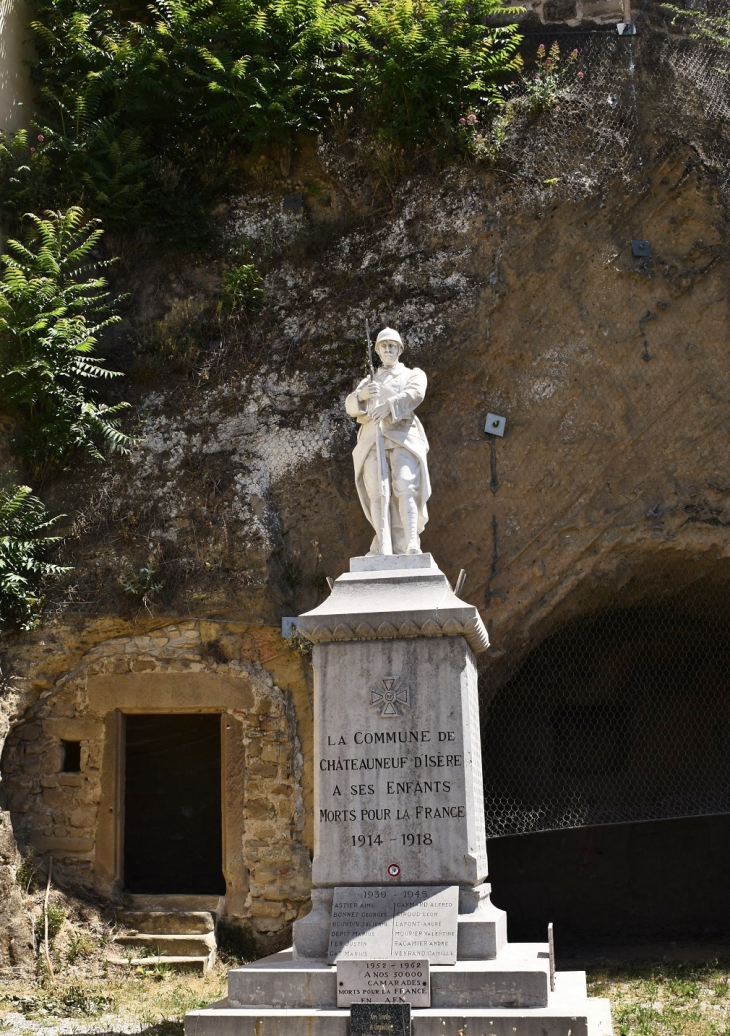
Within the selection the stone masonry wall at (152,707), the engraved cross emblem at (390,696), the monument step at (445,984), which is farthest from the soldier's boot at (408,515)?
the stone masonry wall at (152,707)

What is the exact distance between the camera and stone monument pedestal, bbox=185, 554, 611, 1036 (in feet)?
20.5

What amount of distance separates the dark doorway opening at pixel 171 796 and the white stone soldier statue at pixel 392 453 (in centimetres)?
546

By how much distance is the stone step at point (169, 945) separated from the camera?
9961 millimetres

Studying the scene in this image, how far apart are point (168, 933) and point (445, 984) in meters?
4.63

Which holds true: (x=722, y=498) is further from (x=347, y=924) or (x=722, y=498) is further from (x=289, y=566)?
(x=347, y=924)

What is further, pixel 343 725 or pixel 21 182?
pixel 21 182

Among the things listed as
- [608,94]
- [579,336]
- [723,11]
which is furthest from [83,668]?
[723,11]

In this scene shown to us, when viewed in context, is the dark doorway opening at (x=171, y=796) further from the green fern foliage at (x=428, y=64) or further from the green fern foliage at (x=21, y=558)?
the green fern foliage at (x=428, y=64)

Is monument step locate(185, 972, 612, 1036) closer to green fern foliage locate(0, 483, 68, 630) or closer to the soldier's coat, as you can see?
the soldier's coat

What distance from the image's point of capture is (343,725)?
23.9 feet

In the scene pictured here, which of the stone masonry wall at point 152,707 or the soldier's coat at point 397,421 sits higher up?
the soldier's coat at point 397,421

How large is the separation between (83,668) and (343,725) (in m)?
4.49

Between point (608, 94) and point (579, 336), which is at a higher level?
point (608, 94)

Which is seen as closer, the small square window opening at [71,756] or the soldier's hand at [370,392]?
the soldier's hand at [370,392]
